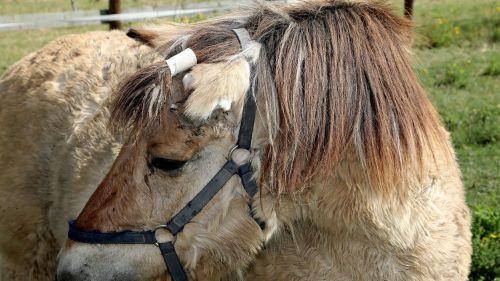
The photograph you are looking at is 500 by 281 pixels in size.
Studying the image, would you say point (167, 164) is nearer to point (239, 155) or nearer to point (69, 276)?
point (239, 155)

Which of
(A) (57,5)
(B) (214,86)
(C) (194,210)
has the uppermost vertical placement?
(B) (214,86)

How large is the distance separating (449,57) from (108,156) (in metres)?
8.18

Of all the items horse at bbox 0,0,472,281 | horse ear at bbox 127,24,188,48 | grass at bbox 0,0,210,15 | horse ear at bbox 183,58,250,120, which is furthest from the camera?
grass at bbox 0,0,210,15

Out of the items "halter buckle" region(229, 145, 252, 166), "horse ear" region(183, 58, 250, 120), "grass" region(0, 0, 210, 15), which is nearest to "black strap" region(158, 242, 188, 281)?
"halter buckle" region(229, 145, 252, 166)

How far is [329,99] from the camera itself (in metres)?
2.34

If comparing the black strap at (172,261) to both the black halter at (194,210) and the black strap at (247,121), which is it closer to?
the black halter at (194,210)

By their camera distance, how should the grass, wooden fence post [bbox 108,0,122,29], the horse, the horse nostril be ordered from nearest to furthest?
the horse, the horse nostril, wooden fence post [bbox 108,0,122,29], the grass

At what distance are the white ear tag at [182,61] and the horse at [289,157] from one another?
16 millimetres

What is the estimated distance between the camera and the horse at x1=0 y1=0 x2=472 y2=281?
7.56 ft

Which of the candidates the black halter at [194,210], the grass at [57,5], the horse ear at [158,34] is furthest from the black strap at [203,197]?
the grass at [57,5]

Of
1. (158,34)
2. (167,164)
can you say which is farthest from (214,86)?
(158,34)

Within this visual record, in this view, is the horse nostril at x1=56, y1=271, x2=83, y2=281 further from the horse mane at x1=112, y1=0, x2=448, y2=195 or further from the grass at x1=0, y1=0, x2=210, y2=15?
the grass at x1=0, y1=0, x2=210, y2=15

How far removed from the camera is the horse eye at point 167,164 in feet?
7.59

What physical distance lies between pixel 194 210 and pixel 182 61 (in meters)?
0.52
